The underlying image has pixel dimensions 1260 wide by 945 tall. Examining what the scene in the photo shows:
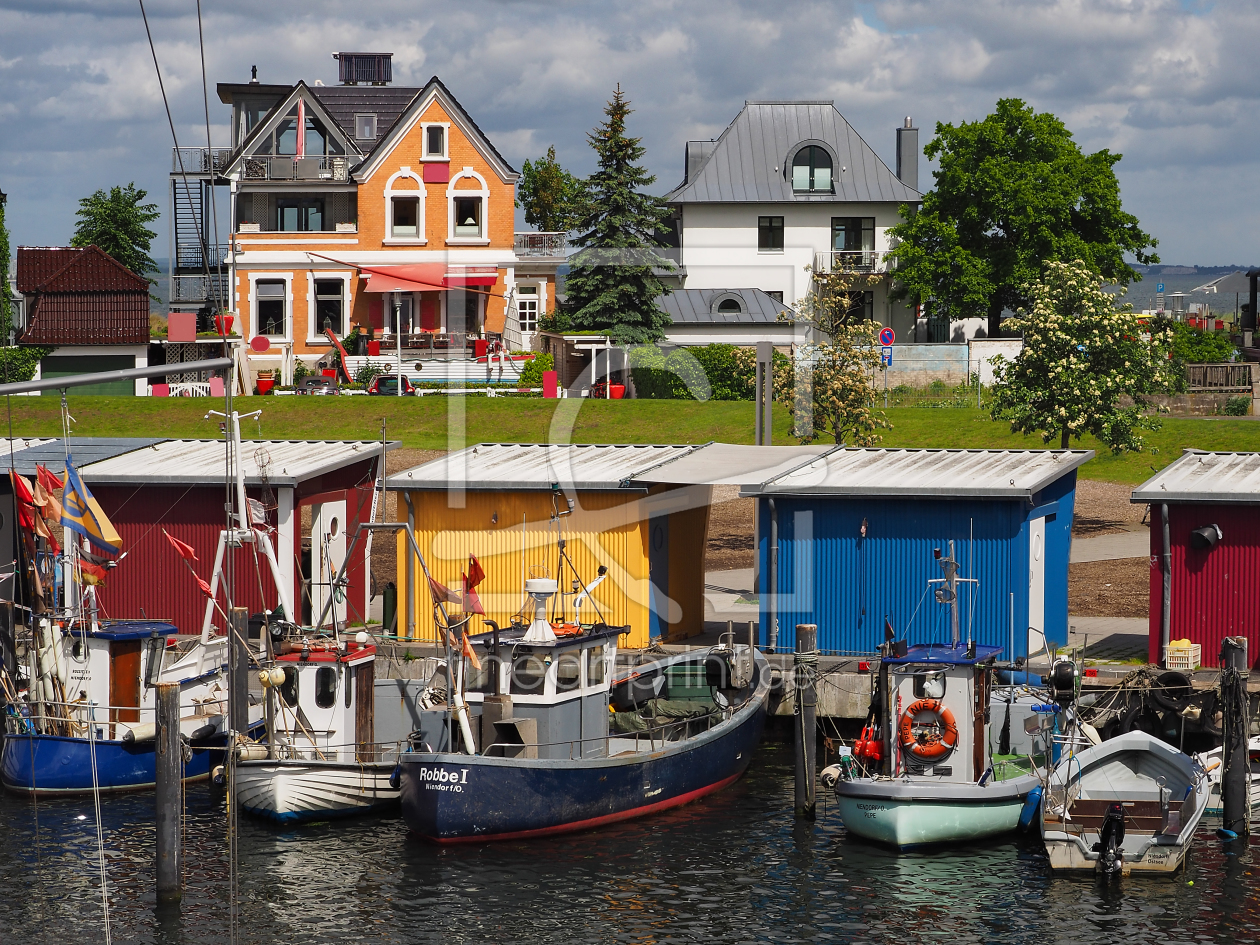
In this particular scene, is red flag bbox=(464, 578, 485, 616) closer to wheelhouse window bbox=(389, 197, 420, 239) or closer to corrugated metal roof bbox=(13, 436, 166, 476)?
corrugated metal roof bbox=(13, 436, 166, 476)

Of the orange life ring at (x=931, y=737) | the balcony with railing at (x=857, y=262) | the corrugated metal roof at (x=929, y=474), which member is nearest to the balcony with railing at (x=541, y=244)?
the balcony with railing at (x=857, y=262)

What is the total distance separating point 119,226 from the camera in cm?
8375

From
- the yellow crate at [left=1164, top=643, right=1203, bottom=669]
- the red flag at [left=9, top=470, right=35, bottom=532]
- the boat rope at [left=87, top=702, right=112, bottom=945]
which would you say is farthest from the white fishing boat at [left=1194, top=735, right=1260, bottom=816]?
the red flag at [left=9, top=470, right=35, bottom=532]

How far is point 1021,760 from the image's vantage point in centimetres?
2400

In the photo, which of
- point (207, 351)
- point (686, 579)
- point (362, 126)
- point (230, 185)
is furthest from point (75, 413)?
point (686, 579)

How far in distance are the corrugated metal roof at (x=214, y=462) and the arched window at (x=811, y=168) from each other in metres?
43.2

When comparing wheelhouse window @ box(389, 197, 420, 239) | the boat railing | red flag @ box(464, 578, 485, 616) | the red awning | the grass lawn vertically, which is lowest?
the boat railing

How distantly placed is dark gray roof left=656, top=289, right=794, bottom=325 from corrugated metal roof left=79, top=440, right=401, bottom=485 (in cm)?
3275

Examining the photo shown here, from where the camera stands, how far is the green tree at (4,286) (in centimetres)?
6088

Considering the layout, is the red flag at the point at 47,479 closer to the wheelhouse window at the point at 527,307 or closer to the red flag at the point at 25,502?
the red flag at the point at 25,502


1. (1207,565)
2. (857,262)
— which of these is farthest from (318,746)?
(857,262)

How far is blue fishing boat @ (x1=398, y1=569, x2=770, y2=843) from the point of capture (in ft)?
71.9

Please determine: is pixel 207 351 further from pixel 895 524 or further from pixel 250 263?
pixel 895 524

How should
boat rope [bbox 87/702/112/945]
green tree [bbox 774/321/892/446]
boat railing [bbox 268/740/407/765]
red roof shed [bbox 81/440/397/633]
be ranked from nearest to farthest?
1. boat rope [bbox 87/702/112/945]
2. boat railing [bbox 268/740/407/765]
3. red roof shed [bbox 81/440/397/633]
4. green tree [bbox 774/321/892/446]
